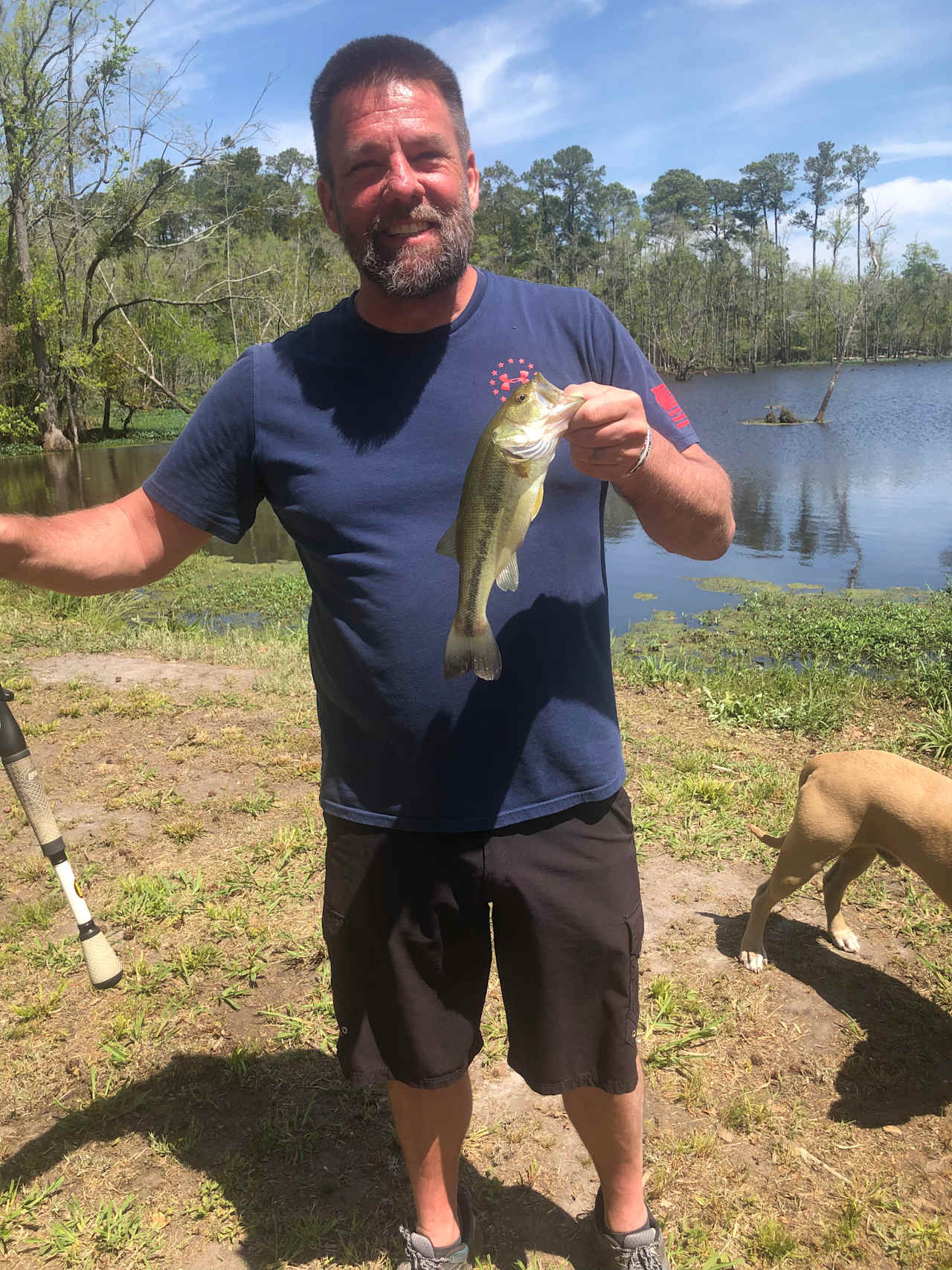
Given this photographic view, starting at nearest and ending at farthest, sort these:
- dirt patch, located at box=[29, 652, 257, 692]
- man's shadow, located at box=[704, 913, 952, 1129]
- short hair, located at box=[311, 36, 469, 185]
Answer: short hair, located at box=[311, 36, 469, 185] < man's shadow, located at box=[704, 913, 952, 1129] < dirt patch, located at box=[29, 652, 257, 692]

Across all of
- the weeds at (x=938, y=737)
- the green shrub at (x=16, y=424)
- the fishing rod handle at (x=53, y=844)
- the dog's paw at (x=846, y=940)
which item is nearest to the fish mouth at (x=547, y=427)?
the fishing rod handle at (x=53, y=844)

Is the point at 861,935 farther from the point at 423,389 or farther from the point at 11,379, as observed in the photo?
the point at 11,379

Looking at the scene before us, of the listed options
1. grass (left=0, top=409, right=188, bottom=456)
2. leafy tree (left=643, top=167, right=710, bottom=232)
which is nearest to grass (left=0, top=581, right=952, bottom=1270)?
grass (left=0, top=409, right=188, bottom=456)

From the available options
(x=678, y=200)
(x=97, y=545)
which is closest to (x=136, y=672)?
(x=97, y=545)

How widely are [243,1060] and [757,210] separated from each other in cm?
11643

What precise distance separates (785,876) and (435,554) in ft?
8.10

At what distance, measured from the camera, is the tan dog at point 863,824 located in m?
3.35

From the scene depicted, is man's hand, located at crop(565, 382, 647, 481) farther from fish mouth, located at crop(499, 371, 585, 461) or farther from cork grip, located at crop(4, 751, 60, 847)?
cork grip, located at crop(4, 751, 60, 847)

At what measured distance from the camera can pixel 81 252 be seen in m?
37.2

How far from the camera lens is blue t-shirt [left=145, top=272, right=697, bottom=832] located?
6.70 feet

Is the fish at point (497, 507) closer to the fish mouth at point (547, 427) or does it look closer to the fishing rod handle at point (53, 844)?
the fish mouth at point (547, 427)

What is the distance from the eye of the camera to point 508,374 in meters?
2.07

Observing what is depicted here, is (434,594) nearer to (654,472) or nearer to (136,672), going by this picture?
(654,472)

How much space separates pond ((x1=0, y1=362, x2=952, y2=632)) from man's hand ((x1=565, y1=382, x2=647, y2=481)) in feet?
32.5
